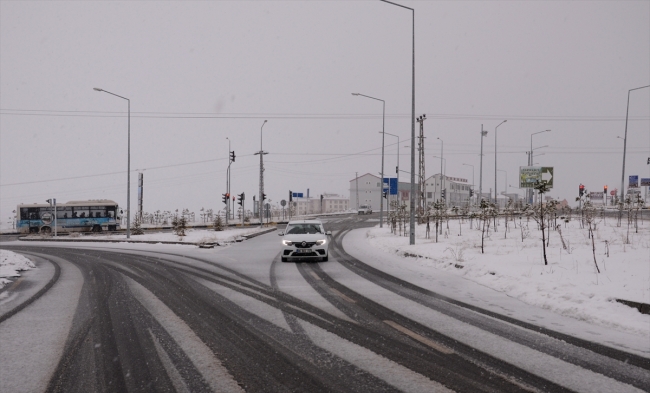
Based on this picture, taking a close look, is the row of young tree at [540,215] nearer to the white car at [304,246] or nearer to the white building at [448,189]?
the white car at [304,246]

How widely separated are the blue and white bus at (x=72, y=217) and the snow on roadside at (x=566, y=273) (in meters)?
39.0

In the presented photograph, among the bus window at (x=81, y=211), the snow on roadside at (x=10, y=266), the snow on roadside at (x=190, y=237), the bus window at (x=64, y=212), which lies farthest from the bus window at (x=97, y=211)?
the snow on roadside at (x=10, y=266)

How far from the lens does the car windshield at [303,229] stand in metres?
16.7

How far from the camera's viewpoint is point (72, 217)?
152ft

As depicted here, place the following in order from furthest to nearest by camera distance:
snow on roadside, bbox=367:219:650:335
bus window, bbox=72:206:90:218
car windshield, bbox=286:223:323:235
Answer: bus window, bbox=72:206:90:218 → car windshield, bbox=286:223:323:235 → snow on roadside, bbox=367:219:650:335

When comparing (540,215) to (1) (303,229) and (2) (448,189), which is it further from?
(2) (448,189)

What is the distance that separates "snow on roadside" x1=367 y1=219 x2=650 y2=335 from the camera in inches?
300

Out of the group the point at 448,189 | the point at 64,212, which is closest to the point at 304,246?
the point at 64,212

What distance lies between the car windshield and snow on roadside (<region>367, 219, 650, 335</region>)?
11.4ft

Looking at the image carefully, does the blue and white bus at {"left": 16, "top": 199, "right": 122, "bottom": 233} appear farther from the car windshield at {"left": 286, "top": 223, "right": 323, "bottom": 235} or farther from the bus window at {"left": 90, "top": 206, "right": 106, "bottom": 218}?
the car windshield at {"left": 286, "top": 223, "right": 323, "bottom": 235}

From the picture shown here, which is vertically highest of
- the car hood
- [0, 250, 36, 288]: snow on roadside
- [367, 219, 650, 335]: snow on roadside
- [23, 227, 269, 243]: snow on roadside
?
the car hood

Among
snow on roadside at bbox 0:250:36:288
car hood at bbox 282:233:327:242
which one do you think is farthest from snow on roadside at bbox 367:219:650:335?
snow on roadside at bbox 0:250:36:288

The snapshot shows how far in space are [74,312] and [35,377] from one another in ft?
11.7

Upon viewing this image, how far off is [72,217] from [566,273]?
47589 mm
